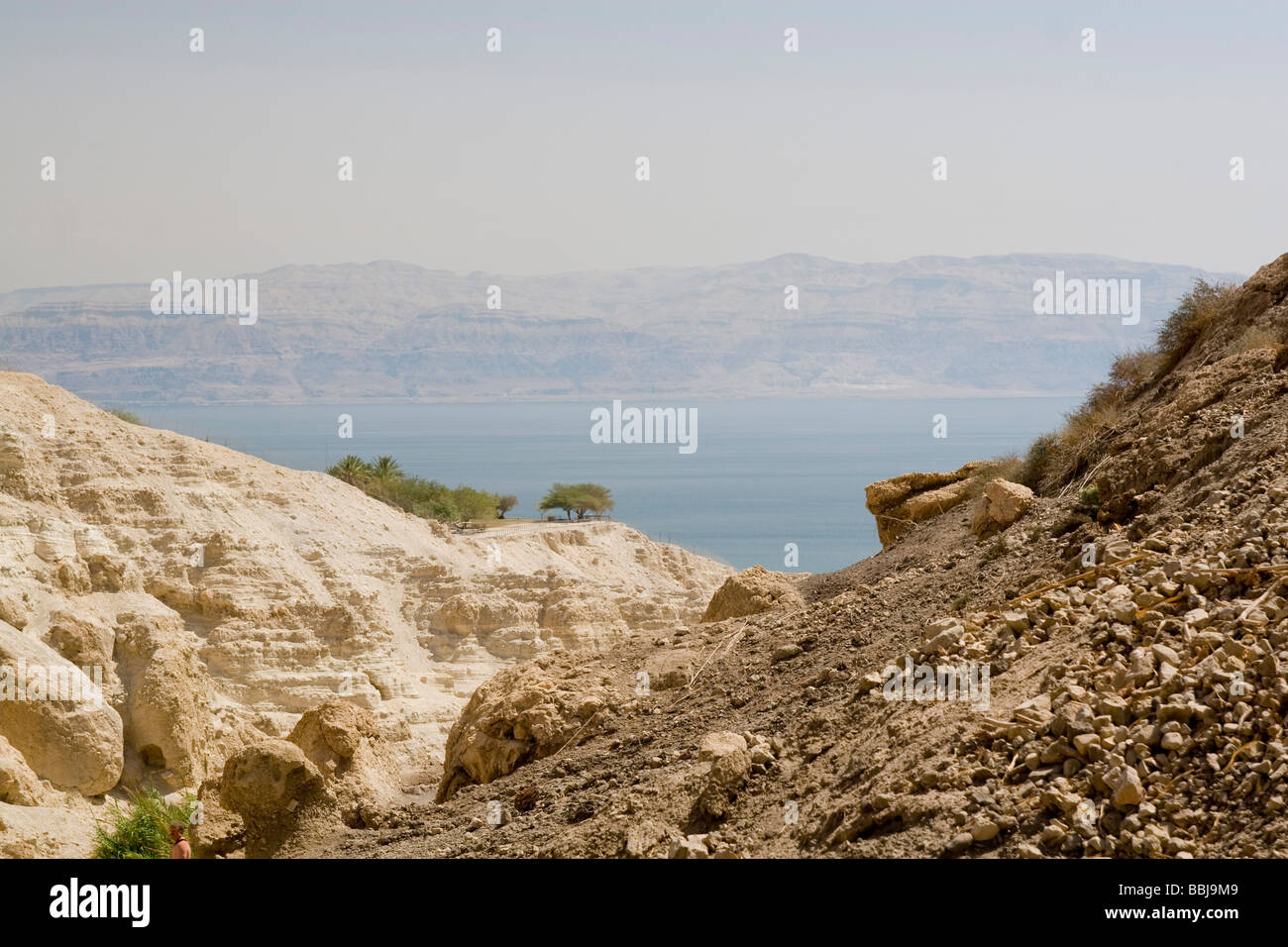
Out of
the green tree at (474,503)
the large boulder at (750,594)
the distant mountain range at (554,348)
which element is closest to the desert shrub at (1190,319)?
the large boulder at (750,594)

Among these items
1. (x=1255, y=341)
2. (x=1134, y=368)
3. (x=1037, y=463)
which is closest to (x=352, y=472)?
(x=1134, y=368)

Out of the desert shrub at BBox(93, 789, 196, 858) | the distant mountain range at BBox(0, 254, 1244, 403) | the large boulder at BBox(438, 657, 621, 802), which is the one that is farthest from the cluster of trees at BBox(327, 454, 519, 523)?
the distant mountain range at BBox(0, 254, 1244, 403)

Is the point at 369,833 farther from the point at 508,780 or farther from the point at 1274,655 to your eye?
the point at 1274,655

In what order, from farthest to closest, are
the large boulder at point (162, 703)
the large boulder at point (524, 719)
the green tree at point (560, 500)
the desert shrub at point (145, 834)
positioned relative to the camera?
the green tree at point (560, 500) → the large boulder at point (162, 703) → the desert shrub at point (145, 834) → the large boulder at point (524, 719)

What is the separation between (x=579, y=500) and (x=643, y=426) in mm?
4658

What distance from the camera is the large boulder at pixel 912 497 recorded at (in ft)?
43.8

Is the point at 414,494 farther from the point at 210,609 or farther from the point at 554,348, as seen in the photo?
the point at 554,348

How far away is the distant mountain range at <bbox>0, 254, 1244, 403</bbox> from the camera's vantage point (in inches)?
5965

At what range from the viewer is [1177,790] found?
524cm

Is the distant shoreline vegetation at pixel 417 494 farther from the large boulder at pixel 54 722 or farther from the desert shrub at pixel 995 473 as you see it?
the desert shrub at pixel 995 473

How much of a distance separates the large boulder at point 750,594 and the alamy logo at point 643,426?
1076 centimetres
